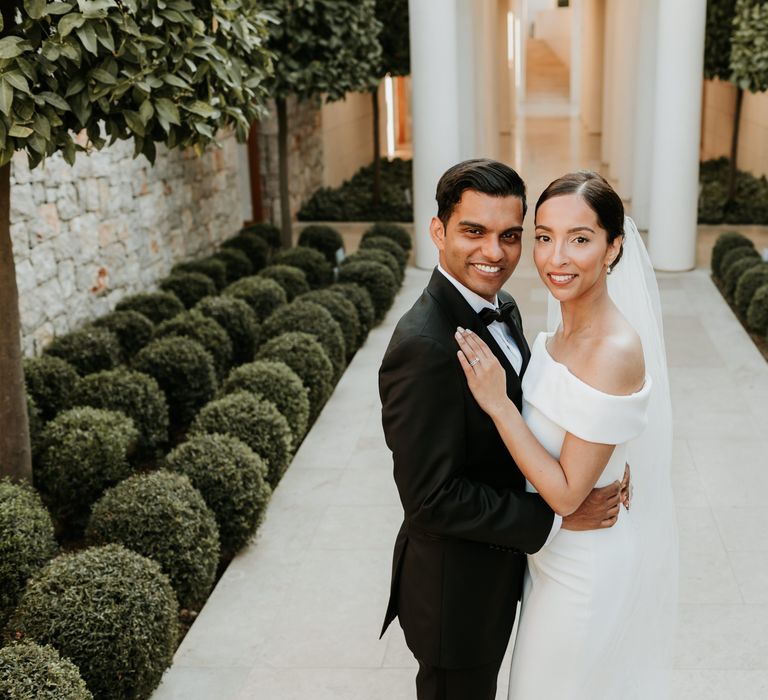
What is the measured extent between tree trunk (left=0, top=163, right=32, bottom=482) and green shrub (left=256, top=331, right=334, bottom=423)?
6.88ft

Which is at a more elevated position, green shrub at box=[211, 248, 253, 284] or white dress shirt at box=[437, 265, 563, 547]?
white dress shirt at box=[437, 265, 563, 547]

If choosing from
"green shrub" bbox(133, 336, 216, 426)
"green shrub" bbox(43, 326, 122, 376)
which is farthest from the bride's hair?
"green shrub" bbox(43, 326, 122, 376)

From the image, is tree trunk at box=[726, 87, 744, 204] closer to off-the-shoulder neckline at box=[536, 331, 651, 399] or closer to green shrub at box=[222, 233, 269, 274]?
green shrub at box=[222, 233, 269, 274]

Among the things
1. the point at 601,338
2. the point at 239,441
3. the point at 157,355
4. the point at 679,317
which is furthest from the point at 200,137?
the point at 679,317

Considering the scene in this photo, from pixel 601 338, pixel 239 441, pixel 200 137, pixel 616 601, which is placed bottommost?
pixel 239 441

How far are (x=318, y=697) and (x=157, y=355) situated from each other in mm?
3313

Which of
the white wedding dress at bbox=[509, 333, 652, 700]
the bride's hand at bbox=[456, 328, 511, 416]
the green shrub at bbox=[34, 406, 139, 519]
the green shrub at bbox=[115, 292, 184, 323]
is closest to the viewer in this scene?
the bride's hand at bbox=[456, 328, 511, 416]

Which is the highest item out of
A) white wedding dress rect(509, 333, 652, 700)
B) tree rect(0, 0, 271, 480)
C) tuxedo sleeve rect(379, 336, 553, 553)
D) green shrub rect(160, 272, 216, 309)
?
tree rect(0, 0, 271, 480)

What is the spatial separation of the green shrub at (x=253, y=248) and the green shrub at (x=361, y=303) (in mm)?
2311

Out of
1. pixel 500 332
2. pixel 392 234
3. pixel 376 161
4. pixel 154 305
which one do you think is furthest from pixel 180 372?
pixel 376 161

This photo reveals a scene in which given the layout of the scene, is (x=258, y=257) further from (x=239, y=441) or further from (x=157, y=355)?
(x=239, y=441)

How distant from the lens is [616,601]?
270cm

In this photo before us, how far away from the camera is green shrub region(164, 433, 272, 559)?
195 inches

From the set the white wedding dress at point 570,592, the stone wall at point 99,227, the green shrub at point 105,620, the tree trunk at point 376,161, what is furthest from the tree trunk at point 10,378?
the tree trunk at point 376,161
